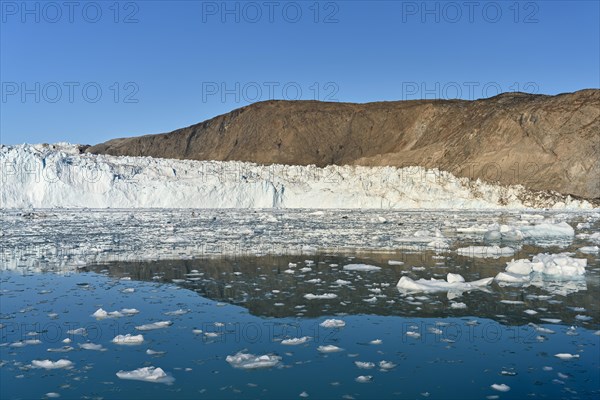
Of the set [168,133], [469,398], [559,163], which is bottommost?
[469,398]

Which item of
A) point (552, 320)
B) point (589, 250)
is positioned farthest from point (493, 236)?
point (552, 320)

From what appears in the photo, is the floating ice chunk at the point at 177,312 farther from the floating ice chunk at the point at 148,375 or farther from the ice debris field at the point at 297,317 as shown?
the floating ice chunk at the point at 148,375

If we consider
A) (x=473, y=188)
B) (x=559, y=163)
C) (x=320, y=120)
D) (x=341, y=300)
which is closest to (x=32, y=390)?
(x=341, y=300)

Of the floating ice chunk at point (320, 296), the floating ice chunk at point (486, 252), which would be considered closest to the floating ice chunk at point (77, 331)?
the floating ice chunk at point (320, 296)

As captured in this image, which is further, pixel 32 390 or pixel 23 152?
pixel 23 152

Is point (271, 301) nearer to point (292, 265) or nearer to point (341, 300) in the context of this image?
point (341, 300)

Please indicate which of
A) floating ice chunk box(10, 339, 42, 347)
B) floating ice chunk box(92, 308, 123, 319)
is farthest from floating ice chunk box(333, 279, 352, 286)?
floating ice chunk box(10, 339, 42, 347)

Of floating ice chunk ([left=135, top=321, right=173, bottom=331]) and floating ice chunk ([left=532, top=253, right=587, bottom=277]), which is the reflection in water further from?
floating ice chunk ([left=135, top=321, right=173, bottom=331])
